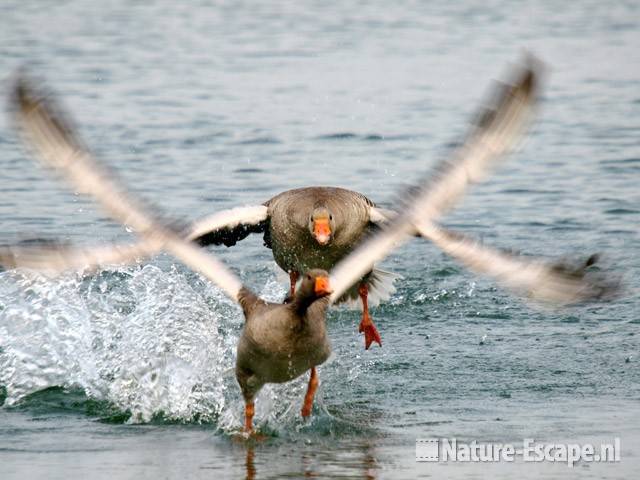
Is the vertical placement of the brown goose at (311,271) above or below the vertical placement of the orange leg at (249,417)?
above

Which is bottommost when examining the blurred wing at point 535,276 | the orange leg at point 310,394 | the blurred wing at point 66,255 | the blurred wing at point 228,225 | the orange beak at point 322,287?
the orange leg at point 310,394

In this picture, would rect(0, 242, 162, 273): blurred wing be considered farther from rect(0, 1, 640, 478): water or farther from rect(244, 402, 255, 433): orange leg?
rect(244, 402, 255, 433): orange leg

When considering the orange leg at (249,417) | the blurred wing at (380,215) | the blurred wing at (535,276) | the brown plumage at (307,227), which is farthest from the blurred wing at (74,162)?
the blurred wing at (535,276)

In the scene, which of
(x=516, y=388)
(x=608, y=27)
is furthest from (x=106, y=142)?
(x=608, y=27)

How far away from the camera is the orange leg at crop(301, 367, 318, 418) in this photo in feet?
29.2

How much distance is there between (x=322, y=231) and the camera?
9.30 m

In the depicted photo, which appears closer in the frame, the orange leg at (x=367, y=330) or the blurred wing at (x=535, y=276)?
the blurred wing at (x=535, y=276)

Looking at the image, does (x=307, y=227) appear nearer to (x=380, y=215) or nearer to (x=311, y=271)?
(x=380, y=215)

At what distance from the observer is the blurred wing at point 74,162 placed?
350 inches

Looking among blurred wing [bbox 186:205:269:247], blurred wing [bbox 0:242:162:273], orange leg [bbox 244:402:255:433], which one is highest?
blurred wing [bbox 186:205:269:247]

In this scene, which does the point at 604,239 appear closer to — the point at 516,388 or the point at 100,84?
the point at 516,388

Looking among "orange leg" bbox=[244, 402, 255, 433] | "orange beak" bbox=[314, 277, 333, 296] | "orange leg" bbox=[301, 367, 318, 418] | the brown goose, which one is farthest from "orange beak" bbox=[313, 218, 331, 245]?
"orange beak" bbox=[314, 277, 333, 296]

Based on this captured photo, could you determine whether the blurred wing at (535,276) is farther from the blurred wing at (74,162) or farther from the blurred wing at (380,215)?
the blurred wing at (74,162)

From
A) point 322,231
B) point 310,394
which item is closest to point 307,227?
point 322,231
